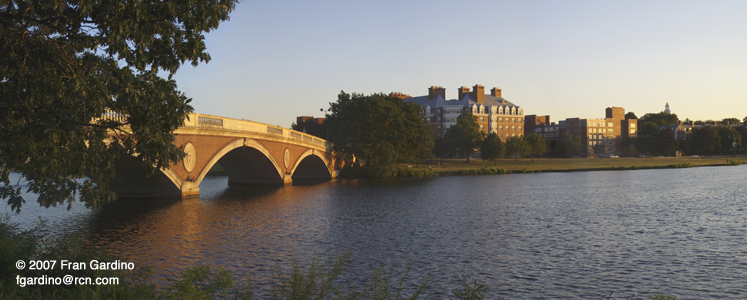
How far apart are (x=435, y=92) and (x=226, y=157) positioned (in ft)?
383

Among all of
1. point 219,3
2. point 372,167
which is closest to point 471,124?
point 372,167

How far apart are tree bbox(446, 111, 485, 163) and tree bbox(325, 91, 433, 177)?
37.8m

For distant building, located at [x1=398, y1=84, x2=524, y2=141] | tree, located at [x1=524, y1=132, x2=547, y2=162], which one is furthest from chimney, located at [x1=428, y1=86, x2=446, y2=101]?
tree, located at [x1=524, y1=132, x2=547, y2=162]

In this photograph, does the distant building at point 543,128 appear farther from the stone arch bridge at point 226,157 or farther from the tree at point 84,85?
the tree at point 84,85

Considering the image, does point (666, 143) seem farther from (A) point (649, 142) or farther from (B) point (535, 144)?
(B) point (535, 144)

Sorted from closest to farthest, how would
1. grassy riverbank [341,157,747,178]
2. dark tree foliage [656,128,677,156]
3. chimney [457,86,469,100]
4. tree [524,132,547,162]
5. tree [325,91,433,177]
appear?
1. tree [325,91,433,177]
2. grassy riverbank [341,157,747,178]
3. tree [524,132,547,162]
4. dark tree foliage [656,128,677,156]
5. chimney [457,86,469,100]

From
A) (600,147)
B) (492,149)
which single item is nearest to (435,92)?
(600,147)

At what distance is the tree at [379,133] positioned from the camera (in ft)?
221

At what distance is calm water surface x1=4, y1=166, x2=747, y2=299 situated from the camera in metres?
16.7

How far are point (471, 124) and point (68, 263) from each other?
106446 millimetres

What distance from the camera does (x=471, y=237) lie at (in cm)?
2378

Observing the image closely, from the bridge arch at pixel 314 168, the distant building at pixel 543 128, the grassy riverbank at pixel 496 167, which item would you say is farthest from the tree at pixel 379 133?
the distant building at pixel 543 128

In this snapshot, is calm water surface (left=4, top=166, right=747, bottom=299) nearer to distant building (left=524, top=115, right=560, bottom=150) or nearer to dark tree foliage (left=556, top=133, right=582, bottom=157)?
dark tree foliage (left=556, top=133, right=582, bottom=157)

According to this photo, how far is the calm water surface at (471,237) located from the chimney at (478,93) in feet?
387
